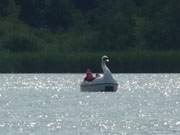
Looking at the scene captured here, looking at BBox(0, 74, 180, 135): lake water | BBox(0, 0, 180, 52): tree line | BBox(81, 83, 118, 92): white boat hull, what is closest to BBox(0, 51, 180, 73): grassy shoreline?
BBox(0, 74, 180, 135): lake water

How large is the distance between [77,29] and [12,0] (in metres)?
7.94

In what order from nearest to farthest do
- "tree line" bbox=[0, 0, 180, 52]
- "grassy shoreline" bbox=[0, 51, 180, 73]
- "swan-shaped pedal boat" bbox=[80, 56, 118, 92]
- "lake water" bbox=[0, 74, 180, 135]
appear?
"lake water" bbox=[0, 74, 180, 135] → "swan-shaped pedal boat" bbox=[80, 56, 118, 92] → "grassy shoreline" bbox=[0, 51, 180, 73] → "tree line" bbox=[0, 0, 180, 52]

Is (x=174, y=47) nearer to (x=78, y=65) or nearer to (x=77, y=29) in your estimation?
(x=77, y=29)

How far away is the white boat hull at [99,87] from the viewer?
6300 cm

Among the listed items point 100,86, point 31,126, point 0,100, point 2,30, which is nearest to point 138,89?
point 100,86

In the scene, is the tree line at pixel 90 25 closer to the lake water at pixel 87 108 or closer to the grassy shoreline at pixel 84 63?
the grassy shoreline at pixel 84 63

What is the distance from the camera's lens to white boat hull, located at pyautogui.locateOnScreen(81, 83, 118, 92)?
207 feet

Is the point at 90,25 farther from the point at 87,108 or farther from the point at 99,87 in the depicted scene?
the point at 87,108

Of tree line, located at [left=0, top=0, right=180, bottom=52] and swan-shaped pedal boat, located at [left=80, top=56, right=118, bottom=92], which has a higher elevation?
tree line, located at [left=0, top=0, right=180, bottom=52]

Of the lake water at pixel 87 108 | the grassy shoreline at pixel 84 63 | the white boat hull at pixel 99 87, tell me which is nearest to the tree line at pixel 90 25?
the grassy shoreline at pixel 84 63

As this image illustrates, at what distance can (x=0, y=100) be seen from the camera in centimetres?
5741

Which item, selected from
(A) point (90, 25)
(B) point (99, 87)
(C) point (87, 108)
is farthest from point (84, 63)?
(C) point (87, 108)

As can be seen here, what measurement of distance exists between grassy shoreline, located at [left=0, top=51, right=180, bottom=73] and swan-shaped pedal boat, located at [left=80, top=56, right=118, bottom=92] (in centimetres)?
1456

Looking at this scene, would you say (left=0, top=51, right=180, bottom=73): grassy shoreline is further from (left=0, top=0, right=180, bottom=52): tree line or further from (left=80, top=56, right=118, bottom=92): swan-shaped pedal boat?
(left=80, top=56, right=118, bottom=92): swan-shaped pedal boat
